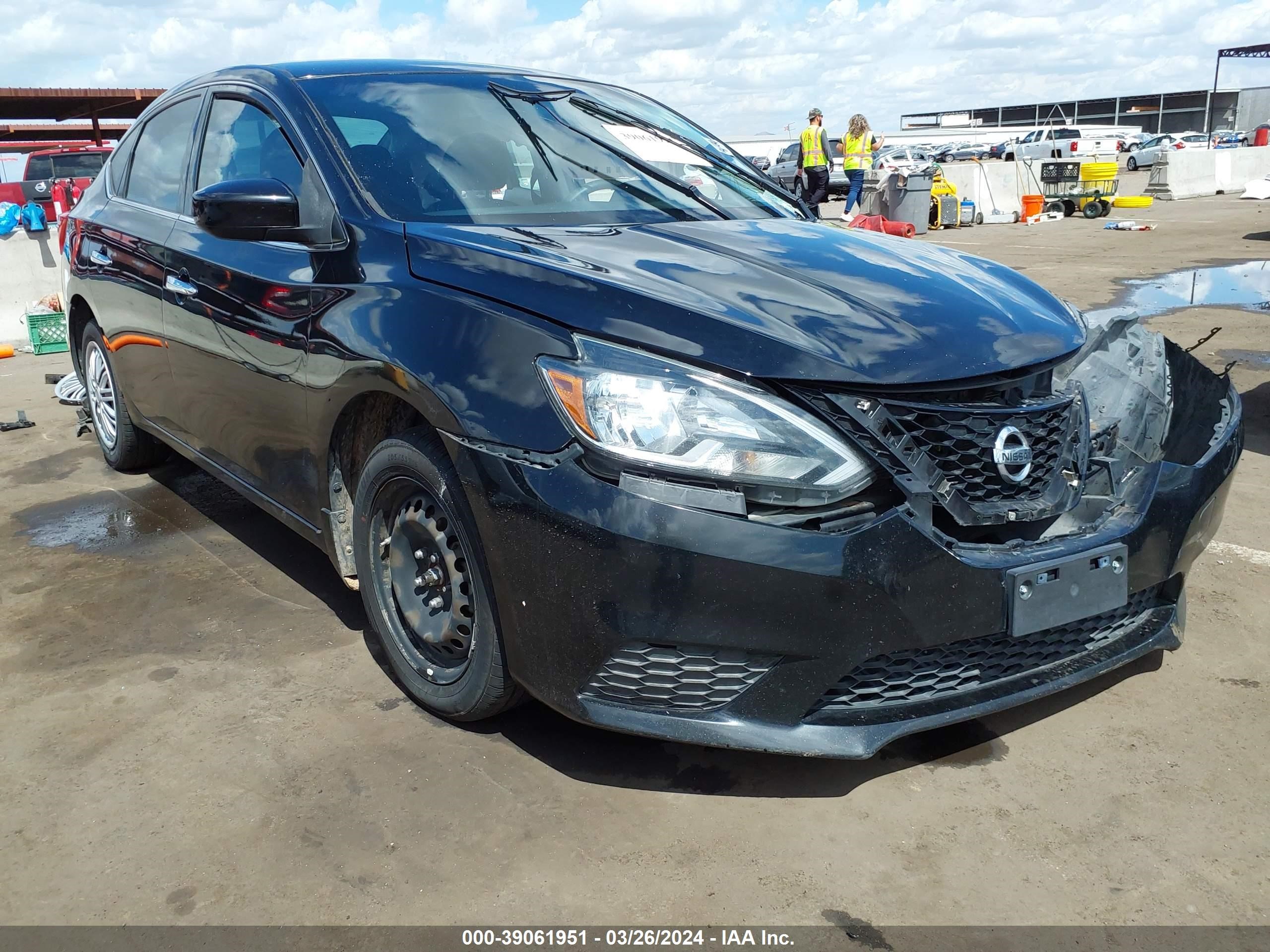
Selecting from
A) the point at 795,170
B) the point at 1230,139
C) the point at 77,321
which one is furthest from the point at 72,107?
the point at 1230,139

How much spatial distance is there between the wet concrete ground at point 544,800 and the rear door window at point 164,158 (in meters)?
1.52

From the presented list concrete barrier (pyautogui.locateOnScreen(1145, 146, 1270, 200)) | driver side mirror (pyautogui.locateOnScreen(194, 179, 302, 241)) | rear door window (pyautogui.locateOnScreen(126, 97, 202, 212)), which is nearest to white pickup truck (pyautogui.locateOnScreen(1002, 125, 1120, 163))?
concrete barrier (pyautogui.locateOnScreen(1145, 146, 1270, 200))

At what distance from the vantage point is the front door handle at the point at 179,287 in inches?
137

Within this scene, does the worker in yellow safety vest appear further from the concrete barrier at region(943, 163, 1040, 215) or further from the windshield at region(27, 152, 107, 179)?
the windshield at region(27, 152, 107, 179)

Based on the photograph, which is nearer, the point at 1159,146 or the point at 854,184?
the point at 854,184

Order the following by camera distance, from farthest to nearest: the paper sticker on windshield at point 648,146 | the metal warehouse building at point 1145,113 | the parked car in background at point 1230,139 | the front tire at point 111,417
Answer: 1. the metal warehouse building at point 1145,113
2. the parked car in background at point 1230,139
3. the front tire at point 111,417
4. the paper sticker on windshield at point 648,146

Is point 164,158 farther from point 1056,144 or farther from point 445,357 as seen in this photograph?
point 1056,144

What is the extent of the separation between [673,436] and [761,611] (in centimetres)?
37

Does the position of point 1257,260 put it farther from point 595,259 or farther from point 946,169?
point 595,259

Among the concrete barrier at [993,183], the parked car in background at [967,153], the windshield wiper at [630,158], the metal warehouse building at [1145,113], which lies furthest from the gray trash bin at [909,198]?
the metal warehouse building at [1145,113]

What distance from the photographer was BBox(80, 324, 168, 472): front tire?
4785 mm

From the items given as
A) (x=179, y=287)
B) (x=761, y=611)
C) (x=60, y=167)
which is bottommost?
→ (x=761, y=611)

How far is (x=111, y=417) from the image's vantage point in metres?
5.00

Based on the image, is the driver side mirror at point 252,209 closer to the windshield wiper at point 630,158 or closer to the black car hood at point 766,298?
the black car hood at point 766,298
